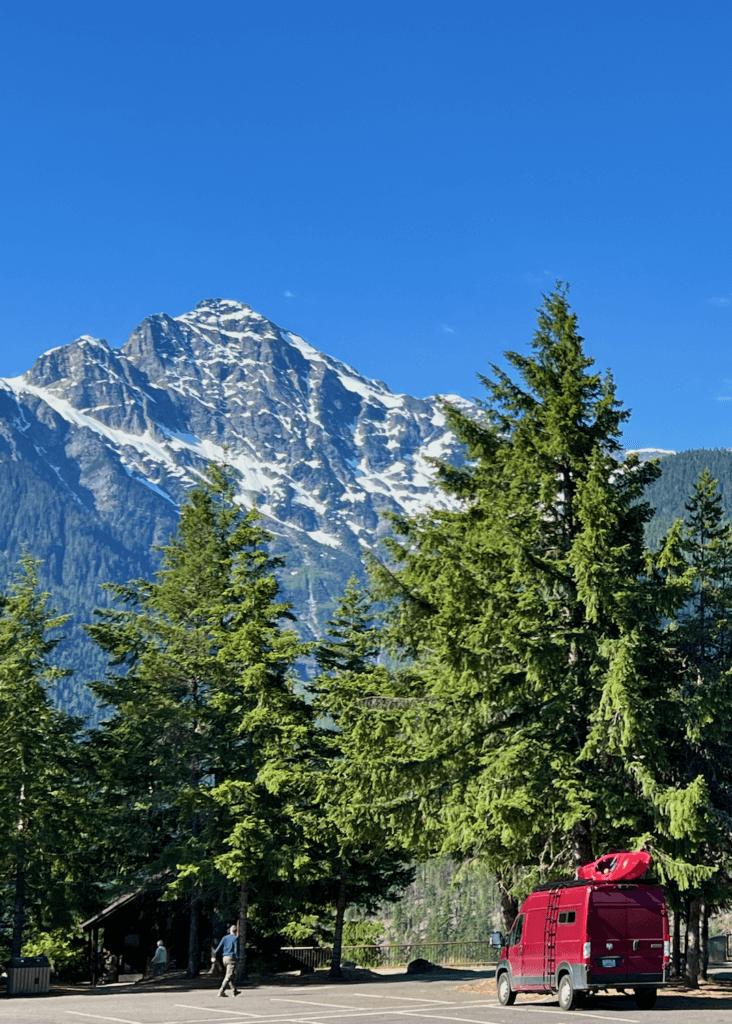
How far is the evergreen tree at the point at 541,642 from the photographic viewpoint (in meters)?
22.4

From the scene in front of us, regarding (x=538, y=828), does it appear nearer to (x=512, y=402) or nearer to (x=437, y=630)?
(x=437, y=630)

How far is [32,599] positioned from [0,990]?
495 inches

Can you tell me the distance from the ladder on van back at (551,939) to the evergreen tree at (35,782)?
685 inches

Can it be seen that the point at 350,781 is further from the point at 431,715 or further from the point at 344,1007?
the point at 344,1007

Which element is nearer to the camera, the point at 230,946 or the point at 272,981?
the point at 230,946

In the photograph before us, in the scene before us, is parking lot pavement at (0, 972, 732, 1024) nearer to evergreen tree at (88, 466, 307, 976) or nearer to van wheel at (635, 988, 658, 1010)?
van wheel at (635, 988, 658, 1010)

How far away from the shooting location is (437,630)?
25.2 metres

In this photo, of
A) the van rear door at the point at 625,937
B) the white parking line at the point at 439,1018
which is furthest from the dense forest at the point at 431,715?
the white parking line at the point at 439,1018

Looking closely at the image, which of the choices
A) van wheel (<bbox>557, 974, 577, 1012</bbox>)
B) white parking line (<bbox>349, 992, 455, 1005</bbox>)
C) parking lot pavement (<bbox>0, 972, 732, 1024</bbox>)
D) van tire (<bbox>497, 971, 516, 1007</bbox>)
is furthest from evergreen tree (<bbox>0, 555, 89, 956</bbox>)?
van wheel (<bbox>557, 974, 577, 1012</bbox>)

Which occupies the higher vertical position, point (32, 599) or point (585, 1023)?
point (32, 599)

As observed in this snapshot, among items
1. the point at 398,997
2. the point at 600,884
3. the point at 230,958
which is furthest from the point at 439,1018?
the point at 230,958

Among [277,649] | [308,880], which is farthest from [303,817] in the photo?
[277,649]

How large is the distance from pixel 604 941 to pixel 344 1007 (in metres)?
7.01

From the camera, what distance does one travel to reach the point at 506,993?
74.2 feet
